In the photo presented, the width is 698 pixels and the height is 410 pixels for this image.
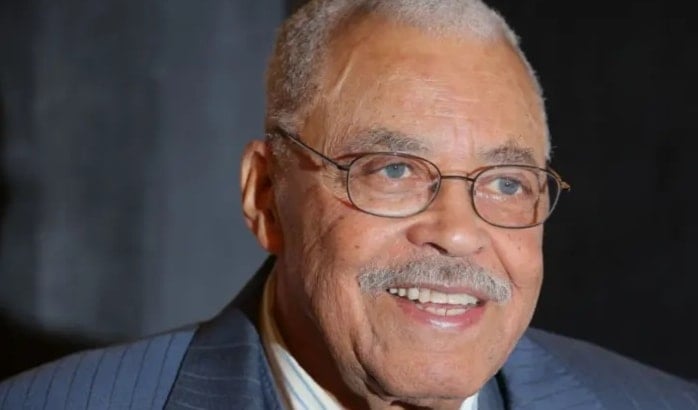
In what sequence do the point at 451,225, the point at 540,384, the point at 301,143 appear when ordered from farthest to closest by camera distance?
the point at 540,384 → the point at 301,143 → the point at 451,225

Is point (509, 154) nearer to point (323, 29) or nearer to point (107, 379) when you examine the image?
point (323, 29)

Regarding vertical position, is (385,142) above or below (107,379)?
above

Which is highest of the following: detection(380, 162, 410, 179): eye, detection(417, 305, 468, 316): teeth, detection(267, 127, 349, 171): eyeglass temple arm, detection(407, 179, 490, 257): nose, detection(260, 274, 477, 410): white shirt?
detection(267, 127, 349, 171): eyeglass temple arm

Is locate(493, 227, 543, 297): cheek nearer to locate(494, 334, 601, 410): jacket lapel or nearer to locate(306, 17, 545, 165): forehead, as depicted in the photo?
locate(306, 17, 545, 165): forehead

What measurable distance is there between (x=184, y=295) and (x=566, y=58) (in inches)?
30.7

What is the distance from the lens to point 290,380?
4.63 feet

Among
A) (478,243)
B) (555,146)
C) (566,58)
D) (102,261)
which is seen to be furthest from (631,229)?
(102,261)

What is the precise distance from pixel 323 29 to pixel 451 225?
31 centimetres

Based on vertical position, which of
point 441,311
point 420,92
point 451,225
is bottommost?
point 441,311

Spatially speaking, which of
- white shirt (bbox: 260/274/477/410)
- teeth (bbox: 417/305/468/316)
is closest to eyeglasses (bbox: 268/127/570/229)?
teeth (bbox: 417/305/468/316)

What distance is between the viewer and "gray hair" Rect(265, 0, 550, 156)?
1.31 metres

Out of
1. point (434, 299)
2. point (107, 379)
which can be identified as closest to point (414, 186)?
point (434, 299)

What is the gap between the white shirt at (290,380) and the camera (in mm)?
1387

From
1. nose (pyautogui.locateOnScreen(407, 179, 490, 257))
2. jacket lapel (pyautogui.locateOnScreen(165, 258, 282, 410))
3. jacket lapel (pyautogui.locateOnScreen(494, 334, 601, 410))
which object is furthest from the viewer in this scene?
jacket lapel (pyautogui.locateOnScreen(494, 334, 601, 410))
